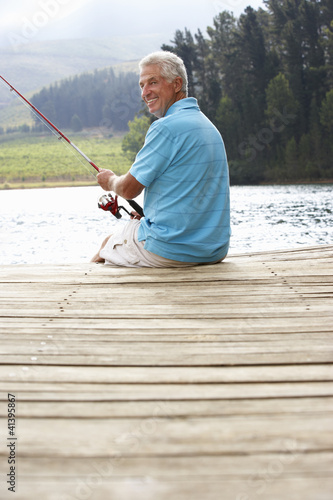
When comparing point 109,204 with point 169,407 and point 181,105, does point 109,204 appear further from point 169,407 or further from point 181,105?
point 169,407

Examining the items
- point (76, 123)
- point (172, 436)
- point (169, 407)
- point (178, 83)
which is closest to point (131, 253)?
point (178, 83)

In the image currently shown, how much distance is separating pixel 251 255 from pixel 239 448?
2.71 m

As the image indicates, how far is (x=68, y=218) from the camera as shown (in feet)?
56.8

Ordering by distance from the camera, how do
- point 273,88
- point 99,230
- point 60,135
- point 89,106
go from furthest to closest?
1. point 89,106
2. point 273,88
3. point 99,230
4. point 60,135

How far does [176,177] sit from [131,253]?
60cm

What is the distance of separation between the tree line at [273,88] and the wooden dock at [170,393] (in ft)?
108

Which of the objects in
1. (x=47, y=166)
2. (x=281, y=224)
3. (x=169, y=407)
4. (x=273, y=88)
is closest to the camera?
(x=169, y=407)

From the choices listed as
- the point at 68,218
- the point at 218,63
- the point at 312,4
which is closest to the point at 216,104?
the point at 218,63

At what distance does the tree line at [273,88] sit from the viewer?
117 feet

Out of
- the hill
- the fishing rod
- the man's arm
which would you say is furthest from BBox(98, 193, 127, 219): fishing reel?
the hill

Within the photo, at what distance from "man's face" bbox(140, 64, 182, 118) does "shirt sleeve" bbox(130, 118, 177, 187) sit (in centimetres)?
26

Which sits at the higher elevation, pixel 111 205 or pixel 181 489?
pixel 111 205

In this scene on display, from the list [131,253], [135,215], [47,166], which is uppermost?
[135,215]

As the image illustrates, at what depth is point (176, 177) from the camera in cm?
297
